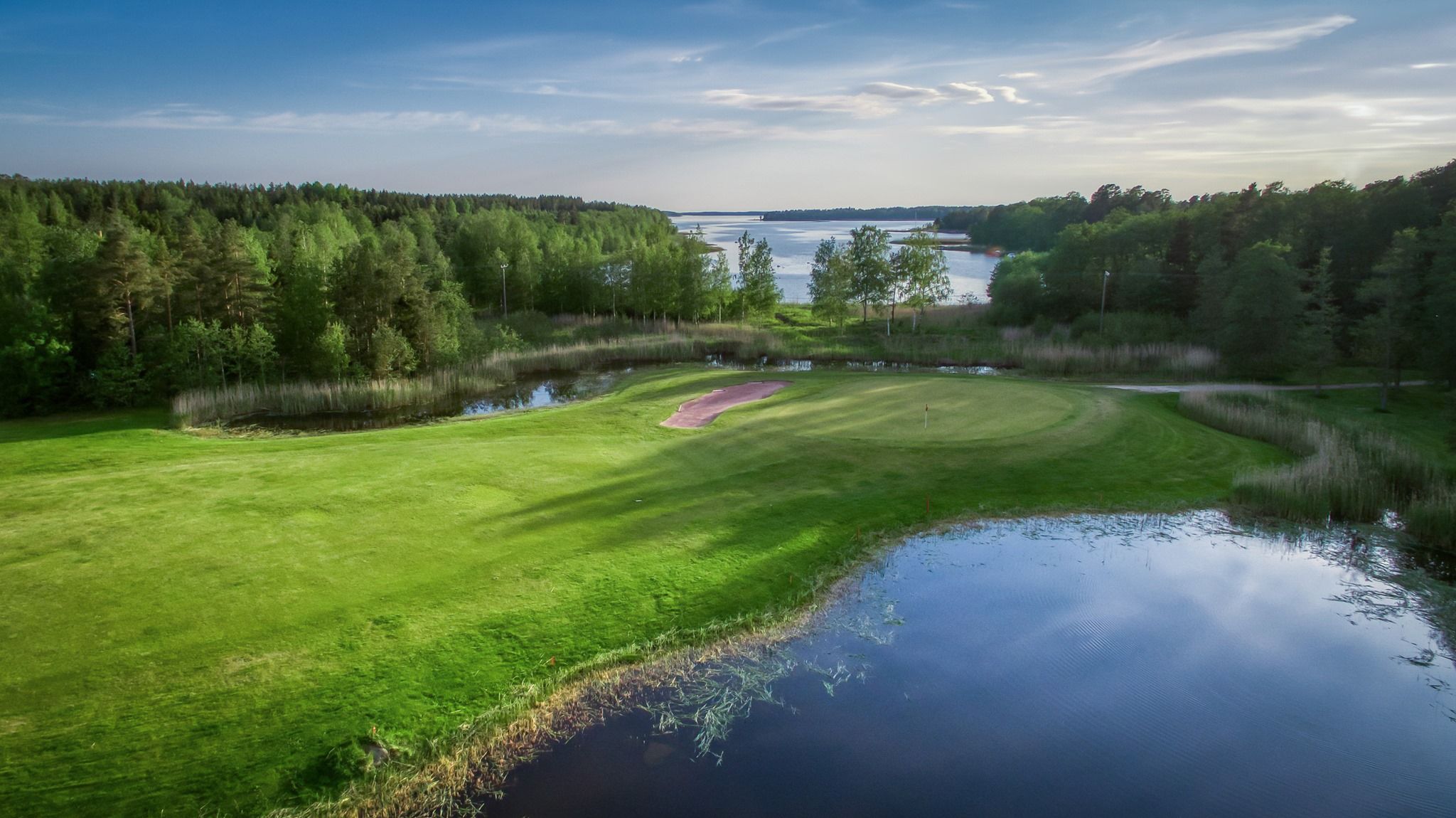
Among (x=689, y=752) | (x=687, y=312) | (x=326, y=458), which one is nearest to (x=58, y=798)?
(x=689, y=752)

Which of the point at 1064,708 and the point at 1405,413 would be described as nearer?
the point at 1064,708

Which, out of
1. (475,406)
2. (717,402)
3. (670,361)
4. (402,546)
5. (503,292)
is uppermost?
A: (503,292)

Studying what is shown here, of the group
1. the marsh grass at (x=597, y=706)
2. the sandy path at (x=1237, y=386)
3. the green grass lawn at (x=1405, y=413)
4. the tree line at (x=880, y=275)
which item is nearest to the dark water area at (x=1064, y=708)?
the marsh grass at (x=597, y=706)

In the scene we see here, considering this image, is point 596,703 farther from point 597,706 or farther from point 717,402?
point 717,402

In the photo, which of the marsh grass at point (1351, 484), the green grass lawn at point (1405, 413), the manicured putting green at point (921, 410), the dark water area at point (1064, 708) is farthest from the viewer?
the manicured putting green at point (921, 410)

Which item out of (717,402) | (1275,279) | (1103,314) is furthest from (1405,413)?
(717,402)

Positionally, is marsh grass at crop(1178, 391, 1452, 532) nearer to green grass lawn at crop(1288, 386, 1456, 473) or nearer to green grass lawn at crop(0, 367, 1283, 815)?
green grass lawn at crop(0, 367, 1283, 815)

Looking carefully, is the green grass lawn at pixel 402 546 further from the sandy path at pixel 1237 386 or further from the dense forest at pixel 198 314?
the sandy path at pixel 1237 386
